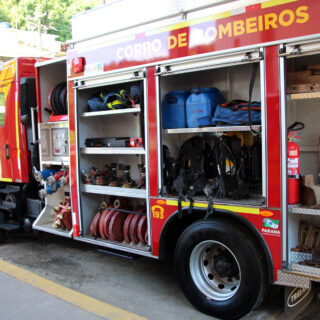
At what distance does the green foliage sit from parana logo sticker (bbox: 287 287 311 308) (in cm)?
3443

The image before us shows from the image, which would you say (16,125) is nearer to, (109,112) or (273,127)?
(109,112)

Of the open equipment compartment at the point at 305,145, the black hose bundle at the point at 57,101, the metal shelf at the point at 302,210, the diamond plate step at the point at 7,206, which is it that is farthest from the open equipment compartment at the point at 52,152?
the metal shelf at the point at 302,210

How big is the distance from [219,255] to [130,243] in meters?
1.31

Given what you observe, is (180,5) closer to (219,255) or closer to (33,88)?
(219,255)

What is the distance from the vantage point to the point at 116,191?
480cm

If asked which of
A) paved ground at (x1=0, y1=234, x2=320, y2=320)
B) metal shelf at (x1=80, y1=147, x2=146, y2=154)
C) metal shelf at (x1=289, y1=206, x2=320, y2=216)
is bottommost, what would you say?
paved ground at (x1=0, y1=234, x2=320, y2=320)

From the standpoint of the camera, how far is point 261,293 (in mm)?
3398

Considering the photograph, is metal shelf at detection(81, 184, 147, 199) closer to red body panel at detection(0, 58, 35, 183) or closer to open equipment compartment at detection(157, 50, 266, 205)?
open equipment compartment at detection(157, 50, 266, 205)

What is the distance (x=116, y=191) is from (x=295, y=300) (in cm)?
240

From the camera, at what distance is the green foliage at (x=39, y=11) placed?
1345 inches

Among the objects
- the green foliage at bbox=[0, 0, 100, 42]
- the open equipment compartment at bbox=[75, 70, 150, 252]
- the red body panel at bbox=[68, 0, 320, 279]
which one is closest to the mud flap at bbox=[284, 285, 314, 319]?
the red body panel at bbox=[68, 0, 320, 279]

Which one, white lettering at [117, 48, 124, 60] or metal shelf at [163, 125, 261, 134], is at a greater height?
white lettering at [117, 48, 124, 60]

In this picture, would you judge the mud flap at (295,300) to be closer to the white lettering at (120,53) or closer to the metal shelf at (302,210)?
the metal shelf at (302,210)

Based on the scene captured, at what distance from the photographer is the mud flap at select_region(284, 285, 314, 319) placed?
3.48 meters
